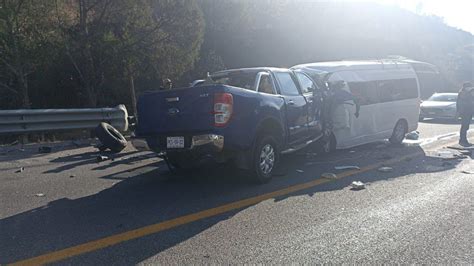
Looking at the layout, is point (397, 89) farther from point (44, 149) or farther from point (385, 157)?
point (44, 149)

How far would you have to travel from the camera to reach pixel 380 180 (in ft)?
24.5

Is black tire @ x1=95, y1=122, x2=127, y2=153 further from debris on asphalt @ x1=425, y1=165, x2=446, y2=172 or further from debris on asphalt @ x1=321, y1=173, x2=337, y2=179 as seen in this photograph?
debris on asphalt @ x1=425, y1=165, x2=446, y2=172

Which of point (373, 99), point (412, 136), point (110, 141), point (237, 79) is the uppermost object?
point (237, 79)

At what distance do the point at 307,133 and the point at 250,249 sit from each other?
4.53 m

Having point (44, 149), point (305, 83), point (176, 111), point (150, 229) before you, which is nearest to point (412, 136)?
point (305, 83)

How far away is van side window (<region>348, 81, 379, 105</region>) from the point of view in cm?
1084

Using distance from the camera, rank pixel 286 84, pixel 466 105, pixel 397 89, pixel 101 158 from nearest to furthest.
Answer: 1. pixel 286 84
2. pixel 101 158
3. pixel 397 89
4. pixel 466 105

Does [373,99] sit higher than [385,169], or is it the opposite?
[373,99]

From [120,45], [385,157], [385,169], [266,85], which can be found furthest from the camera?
[120,45]

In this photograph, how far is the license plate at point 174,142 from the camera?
21.2 ft

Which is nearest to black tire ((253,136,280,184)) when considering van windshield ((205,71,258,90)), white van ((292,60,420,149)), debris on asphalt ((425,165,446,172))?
van windshield ((205,71,258,90))

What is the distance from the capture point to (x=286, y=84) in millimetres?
8117

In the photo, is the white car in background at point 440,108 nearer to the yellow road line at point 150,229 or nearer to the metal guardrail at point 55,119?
the metal guardrail at point 55,119

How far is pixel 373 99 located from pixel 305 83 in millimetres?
3405
